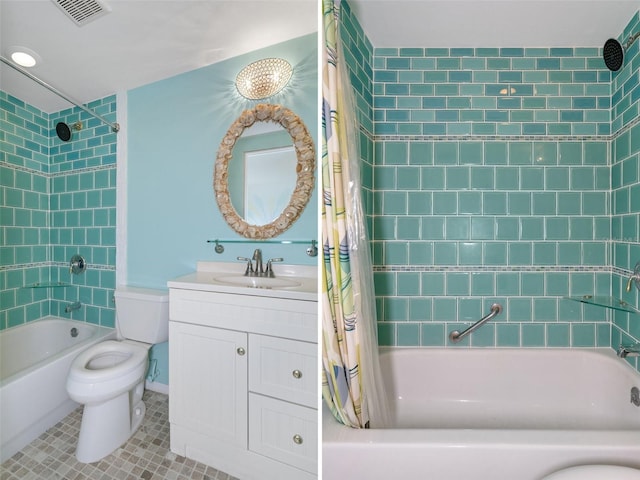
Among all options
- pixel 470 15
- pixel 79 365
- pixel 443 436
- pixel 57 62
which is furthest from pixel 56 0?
pixel 470 15

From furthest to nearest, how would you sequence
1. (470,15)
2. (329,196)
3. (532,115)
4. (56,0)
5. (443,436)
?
(532,115), (470,15), (443,436), (329,196), (56,0)

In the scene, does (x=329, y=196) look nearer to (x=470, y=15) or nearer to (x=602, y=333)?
(x=470, y=15)

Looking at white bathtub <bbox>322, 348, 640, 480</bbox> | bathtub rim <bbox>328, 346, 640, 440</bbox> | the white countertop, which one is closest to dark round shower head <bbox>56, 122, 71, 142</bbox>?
the white countertop

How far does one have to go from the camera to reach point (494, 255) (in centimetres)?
141

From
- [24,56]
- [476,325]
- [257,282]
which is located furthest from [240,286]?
[476,325]

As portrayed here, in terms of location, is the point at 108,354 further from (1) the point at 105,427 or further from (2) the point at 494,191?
(2) the point at 494,191

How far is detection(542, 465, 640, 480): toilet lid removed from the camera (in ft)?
2.32

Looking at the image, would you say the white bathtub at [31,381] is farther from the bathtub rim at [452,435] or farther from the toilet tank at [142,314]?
the bathtub rim at [452,435]

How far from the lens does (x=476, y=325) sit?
4.58ft

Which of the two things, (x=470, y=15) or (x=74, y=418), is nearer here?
(x=74, y=418)

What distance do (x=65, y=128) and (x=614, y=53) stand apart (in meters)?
1.75

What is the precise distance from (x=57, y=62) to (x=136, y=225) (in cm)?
20

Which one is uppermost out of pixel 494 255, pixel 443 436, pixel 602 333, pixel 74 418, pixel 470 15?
pixel 470 15

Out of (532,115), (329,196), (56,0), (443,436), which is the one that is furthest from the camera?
(532,115)
